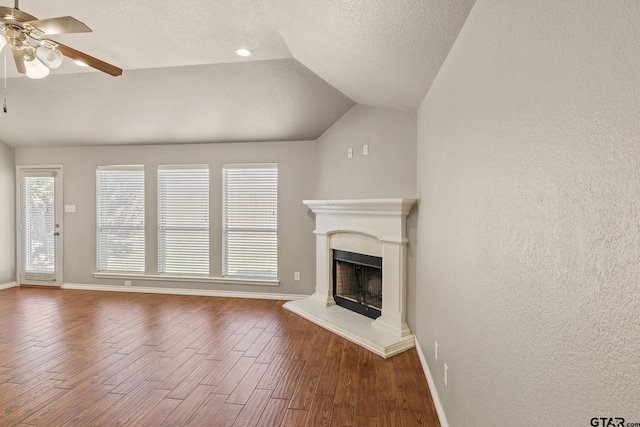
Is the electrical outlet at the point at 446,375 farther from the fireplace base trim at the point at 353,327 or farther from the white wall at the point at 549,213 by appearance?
the fireplace base trim at the point at 353,327

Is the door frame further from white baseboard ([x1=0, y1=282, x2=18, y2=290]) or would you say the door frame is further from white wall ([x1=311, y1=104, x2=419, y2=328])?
white wall ([x1=311, y1=104, x2=419, y2=328])

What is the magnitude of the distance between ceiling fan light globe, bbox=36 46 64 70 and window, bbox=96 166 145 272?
3543 mm

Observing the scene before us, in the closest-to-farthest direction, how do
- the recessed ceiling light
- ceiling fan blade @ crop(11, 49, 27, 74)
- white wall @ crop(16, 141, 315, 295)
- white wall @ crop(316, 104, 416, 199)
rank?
ceiling fan blade @ crop(11, 49, 27, 74) → the recessed ceiling light → white wall @ crop(316, 104, 416, 199) → white wall @ crop(16, 141, 315, 295)

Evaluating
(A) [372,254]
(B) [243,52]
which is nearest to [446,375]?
(A) [372,254]

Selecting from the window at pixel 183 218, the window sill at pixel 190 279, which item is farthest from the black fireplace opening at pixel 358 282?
the window at pixel 183 218

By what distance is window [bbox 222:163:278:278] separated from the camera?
17.2ft

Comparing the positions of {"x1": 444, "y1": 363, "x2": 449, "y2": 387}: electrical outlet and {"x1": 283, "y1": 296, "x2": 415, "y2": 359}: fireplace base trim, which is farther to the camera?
{"x1": 283, "y1": 296, "x2": 415, "y2": 359}: fireplace base trim

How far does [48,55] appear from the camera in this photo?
2174mm

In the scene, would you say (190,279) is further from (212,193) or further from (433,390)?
(433,390)

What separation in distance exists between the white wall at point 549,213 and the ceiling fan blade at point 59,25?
7.10 feet

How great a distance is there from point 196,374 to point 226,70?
2.92 meters

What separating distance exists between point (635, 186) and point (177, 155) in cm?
565

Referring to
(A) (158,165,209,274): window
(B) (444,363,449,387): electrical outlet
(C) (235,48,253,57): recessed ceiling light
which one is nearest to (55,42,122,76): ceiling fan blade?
(C) (235,48,253,57): recessed ceiling light

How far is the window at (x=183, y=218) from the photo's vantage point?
544 centimetres
